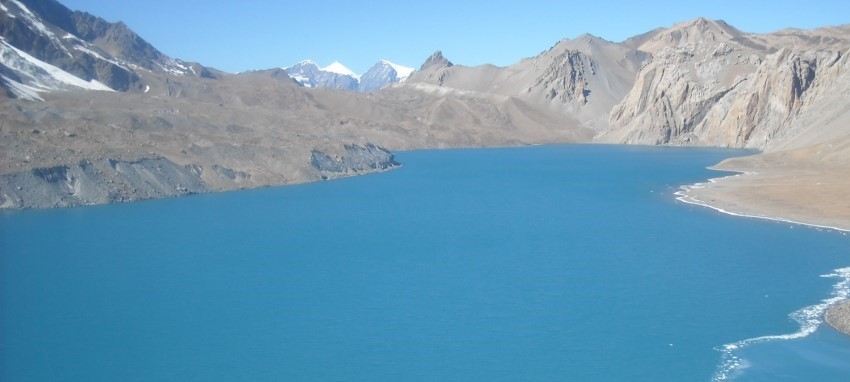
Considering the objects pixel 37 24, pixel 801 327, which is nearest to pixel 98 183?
pixel 801 327

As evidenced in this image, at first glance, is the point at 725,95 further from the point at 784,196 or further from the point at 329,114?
the point at 784,196

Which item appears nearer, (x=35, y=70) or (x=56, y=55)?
(x=35, y=70)

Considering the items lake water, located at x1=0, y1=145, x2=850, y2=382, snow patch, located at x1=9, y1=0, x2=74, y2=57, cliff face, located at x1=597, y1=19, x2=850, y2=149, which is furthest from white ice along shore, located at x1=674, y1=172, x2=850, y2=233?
snow patch, located at x1=9, y1=0, x2=74, y2=57

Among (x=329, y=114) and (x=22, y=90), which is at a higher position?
(x=22, y=90)

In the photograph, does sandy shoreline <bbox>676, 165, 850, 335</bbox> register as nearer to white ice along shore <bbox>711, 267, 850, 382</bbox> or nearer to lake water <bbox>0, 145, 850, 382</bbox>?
lake water <bbox>0, 145, 850, 382</bbox>

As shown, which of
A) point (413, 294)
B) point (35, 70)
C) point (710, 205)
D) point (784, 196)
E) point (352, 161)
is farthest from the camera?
point (35, 70)

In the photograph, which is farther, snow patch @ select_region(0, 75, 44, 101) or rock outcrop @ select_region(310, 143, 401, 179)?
snow patch @ select_region(0, 75, 44, 101)

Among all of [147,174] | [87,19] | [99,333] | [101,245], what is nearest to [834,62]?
[147,174]

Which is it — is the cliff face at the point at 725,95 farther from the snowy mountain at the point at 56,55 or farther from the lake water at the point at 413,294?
the snowy mountain at the point at 56,55

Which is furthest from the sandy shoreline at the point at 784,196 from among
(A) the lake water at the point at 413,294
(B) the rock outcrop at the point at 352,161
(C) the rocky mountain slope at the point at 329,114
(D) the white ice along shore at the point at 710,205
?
(B) the rock outcrop at the point at 352,161
